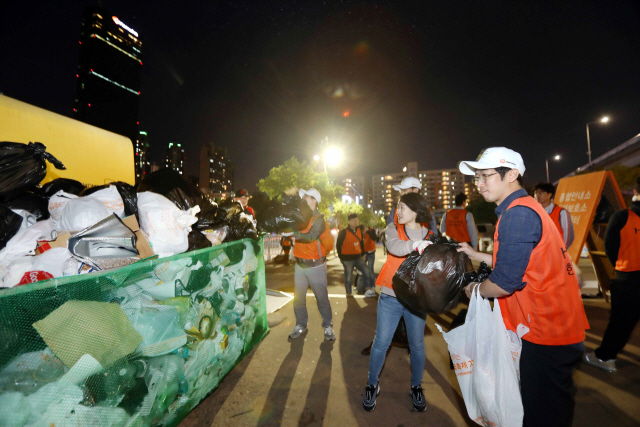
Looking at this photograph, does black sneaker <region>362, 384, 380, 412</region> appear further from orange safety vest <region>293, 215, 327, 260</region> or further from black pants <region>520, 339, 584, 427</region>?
orange safety vest <region>293, 215, 327, 260</region>

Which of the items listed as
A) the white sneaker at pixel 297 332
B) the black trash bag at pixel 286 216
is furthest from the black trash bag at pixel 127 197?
the white sneaker at pixel 297 332

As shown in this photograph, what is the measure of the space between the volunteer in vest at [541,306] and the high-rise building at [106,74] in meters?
92.3

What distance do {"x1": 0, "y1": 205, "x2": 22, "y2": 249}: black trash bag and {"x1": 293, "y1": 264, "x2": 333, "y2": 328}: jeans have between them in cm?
282

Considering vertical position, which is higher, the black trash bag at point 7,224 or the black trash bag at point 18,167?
the black trash bag at point 18,167

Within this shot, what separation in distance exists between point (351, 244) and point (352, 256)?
10.6 inches

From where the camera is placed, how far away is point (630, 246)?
284cm

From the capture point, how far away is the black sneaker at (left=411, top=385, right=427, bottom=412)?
7.90ft

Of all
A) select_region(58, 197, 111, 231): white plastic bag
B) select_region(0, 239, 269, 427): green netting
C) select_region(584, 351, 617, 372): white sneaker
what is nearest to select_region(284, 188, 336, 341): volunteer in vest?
select_region(0, 239, 269, 427): green netting

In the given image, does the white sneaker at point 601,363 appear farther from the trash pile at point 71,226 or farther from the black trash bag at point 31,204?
the black trash bag at point 31,204

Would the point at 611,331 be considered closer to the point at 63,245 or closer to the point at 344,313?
the point at 344,313

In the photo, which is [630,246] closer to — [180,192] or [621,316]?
[621,316]

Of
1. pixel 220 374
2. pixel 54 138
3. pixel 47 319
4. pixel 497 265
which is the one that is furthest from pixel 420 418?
pixel 54 138

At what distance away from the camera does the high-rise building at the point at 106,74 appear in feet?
254

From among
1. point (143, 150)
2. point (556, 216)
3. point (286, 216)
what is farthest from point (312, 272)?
point (143, 150)
